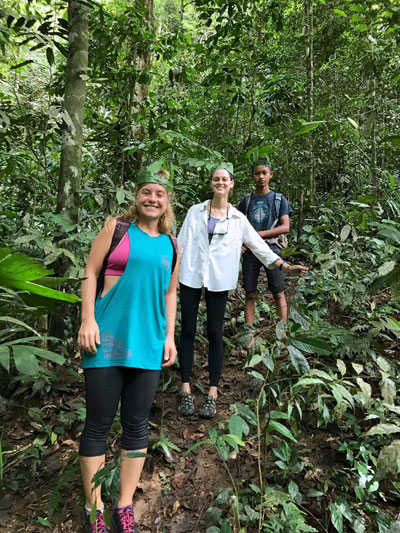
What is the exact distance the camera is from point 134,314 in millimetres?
1933

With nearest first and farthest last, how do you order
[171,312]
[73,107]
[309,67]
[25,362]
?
1. [25,362]
2. [171,312]
3. [73,107]
4. [309,67]

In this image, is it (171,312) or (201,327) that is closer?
(171,312)

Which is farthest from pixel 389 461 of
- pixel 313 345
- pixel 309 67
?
pixel 309 67

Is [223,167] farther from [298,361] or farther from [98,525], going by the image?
[98,525]

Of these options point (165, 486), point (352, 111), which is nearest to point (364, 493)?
point (165, 486)

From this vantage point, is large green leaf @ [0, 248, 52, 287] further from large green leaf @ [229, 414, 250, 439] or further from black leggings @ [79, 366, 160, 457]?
large green leaf @ [229, 414, 250, 439]

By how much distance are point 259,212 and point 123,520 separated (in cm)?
278

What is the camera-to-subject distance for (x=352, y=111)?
562 centimetres

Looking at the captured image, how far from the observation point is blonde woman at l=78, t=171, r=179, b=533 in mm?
1884

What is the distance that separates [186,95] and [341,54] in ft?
10.1

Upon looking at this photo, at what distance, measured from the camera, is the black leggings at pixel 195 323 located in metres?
2.88

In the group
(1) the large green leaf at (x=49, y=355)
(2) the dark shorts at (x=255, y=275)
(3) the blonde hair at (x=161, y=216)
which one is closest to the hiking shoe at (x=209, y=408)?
(2) the dark shorts at (x=255, y=275)

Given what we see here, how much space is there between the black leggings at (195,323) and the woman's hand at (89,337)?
109 centimetres

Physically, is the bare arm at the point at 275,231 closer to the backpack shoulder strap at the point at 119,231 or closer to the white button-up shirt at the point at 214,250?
the white button-up shirt at the point at 214,250
